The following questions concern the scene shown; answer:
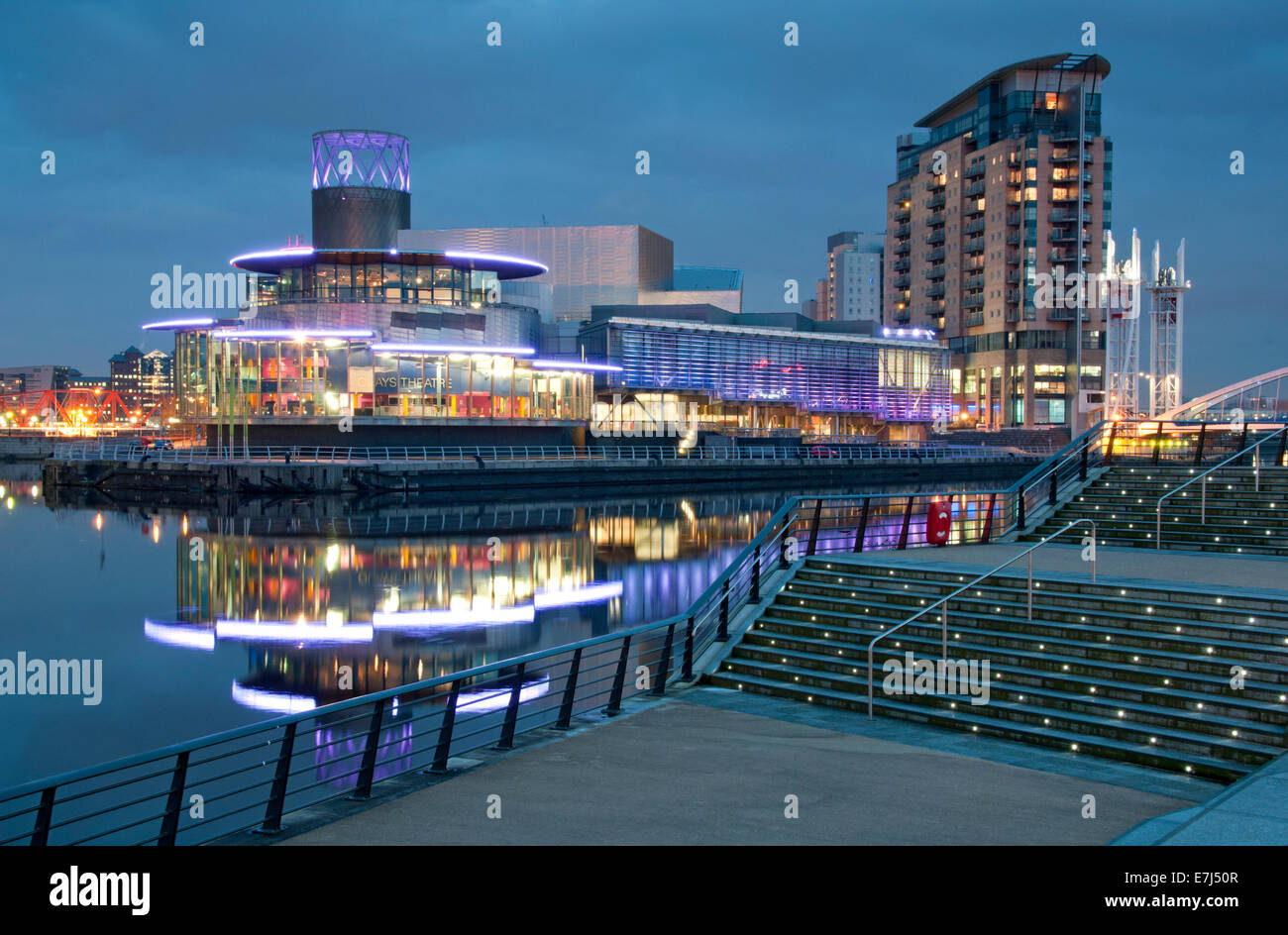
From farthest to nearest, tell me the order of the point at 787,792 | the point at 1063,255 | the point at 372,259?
1. the point at 1063,255
2. the point at 372,259
3. the point at 787,792

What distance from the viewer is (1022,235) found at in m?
131

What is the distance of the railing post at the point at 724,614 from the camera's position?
52.5ft

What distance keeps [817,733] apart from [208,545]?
31675 mm

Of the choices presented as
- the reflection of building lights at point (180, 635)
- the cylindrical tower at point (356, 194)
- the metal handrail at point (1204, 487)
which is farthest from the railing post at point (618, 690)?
the cylindrical tower at point (356, 194)

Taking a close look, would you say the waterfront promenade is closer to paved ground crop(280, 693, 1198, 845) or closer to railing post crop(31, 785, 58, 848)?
paved ground crop(280, 693, 1198, 845)

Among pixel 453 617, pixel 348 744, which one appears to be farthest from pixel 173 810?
pixel 453 617

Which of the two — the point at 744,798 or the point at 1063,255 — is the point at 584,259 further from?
the point at 744,798

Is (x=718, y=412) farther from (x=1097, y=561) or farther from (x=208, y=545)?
(x=1097, y=561)

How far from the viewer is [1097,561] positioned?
18.0 m

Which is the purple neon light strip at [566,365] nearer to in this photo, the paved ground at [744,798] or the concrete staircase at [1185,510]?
the concrete staircase at [1185,510]

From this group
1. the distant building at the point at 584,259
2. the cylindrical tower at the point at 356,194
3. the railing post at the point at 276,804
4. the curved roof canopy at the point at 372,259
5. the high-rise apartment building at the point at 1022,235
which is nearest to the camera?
the railing post at the point at 276,804

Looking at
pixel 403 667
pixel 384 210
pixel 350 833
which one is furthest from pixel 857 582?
pixel 384 210

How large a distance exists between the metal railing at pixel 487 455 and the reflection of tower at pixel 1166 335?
20.3 metres

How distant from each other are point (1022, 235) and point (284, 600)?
120 meters
